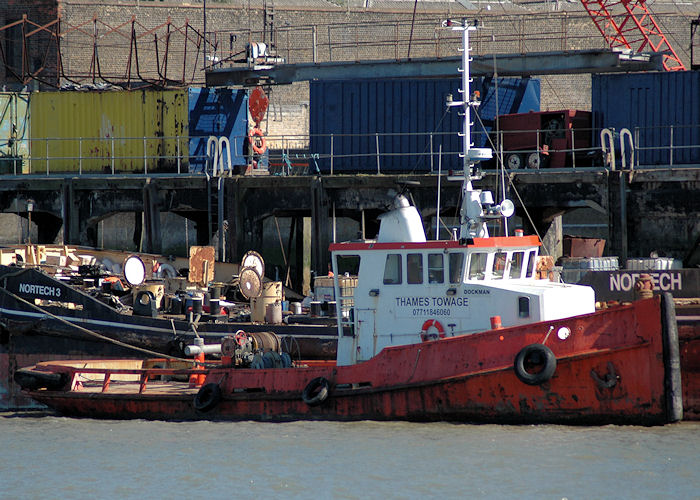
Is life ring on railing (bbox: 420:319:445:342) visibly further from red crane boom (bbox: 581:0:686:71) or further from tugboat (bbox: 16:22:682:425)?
red crane boom (bbox: 581:0:686:71)

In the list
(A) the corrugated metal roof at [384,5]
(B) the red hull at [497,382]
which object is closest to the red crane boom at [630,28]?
(A) the corrugated metal roof at [384,5]

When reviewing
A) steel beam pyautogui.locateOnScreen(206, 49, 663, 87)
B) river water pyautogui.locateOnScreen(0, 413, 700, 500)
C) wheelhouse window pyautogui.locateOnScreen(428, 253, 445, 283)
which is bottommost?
river water pyautogui.locateOnScreen(0, 413, 700, 500)

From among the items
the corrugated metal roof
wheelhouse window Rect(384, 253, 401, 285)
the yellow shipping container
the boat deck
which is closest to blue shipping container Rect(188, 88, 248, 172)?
the yellow shipping container

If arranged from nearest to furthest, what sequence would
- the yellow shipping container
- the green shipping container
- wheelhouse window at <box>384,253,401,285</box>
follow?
wheelhouse window at <box>384,253,401,285</box>
the yellow shipping container
the green shipping container

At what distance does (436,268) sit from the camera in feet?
51.1

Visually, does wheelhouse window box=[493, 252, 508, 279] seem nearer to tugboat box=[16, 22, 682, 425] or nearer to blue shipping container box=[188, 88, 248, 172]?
tugboat box=[16, 22, 682, 425]

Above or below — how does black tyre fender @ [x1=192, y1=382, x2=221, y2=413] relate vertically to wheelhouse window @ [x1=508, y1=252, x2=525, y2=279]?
below

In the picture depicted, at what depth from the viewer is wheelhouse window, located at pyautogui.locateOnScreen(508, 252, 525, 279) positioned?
1580cm

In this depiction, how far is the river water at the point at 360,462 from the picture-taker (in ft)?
41.3

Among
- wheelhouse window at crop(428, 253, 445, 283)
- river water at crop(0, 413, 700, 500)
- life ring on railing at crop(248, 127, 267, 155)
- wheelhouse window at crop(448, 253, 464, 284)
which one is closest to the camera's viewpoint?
river water at crop(0, 413, 700, 500)

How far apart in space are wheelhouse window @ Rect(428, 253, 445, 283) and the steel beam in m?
12.7

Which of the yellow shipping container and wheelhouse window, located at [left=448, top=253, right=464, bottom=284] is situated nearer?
wheelhouse window, located at [left=448, top=253, right=464, bottom=284]

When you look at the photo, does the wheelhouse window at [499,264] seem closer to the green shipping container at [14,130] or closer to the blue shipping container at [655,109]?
the blue shipping container at [655,109]

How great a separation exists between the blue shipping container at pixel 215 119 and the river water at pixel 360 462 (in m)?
15.2
